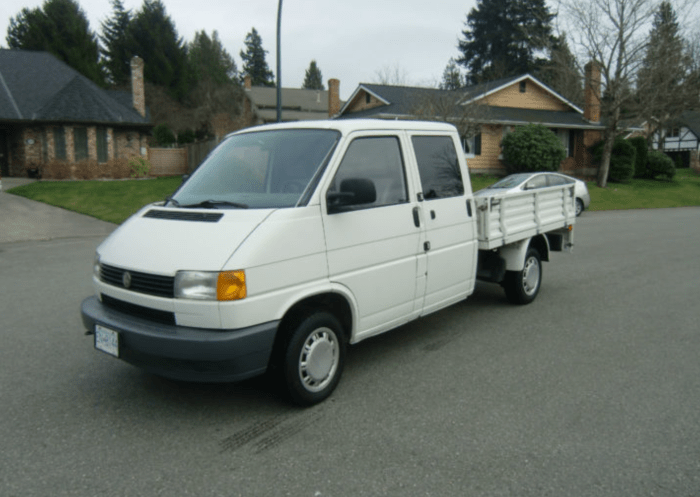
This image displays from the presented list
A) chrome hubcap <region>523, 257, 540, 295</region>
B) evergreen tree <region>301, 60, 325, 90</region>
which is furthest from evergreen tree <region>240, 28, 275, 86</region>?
chrome hubcap <region>523, 257, 540, 295</region>

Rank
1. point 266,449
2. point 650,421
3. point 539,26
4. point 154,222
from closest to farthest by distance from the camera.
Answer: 1. point 266,449
2. point 650,421
3. point 154,222
4. point 539,26

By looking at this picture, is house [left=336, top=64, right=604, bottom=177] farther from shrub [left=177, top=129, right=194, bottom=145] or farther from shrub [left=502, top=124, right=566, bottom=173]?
shrub [left=177, top=129, right=194, bottom=145]

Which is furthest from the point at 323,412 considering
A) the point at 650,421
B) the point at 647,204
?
the point at 647,204

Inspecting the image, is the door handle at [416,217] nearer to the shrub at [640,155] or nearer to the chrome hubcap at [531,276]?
the chrome hubcap at [531,276]

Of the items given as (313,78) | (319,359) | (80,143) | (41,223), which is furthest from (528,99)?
(313,78)

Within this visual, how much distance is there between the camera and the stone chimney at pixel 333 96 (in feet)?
113

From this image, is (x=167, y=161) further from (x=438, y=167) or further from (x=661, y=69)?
(x=438, y=167)

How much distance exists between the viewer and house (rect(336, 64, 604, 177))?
95.1 ft

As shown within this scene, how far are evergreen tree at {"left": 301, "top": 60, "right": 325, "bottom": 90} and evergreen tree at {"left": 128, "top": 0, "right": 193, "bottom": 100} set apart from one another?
143ft

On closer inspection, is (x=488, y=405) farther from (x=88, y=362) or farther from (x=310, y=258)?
(x=88, y=362)

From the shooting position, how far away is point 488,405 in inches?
159

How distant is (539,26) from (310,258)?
197ft

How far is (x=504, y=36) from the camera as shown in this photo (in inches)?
2285

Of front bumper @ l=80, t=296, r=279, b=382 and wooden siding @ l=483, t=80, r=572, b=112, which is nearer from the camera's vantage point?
front bumper @ l=80, t=296, r=279, b=382
